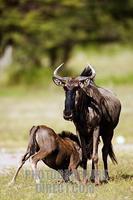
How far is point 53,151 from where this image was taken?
12688 mm

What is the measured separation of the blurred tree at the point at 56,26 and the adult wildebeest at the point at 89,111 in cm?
2590

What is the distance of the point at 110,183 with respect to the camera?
41.0 feet

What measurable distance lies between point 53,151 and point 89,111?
922mm

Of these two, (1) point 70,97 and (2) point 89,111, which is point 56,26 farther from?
(1) point 70,97

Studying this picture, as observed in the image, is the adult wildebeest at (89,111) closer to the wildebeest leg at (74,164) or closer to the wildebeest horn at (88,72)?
the wildebeest horn at (88,72)

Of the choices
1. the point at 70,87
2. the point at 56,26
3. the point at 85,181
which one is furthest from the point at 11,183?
the point at 56,26

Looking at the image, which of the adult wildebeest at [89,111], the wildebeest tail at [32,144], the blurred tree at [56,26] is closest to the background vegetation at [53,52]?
the blurred tree at [56,26]

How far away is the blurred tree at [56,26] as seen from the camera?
3984 centimetres

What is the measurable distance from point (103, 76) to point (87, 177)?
2840 centimetres

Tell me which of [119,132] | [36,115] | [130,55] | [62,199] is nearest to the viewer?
[62,199]

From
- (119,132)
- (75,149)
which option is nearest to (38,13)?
(119,132)

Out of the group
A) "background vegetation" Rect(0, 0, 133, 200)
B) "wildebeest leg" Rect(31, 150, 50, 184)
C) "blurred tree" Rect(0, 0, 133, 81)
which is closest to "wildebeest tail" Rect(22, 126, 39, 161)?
"wildebeest leg" Rect(31, 150, 50, 184)

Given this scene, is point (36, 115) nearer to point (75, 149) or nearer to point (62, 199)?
point (75, 149)

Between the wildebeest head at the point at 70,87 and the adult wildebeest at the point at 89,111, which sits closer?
the wildebeest head at the point at 70,87
